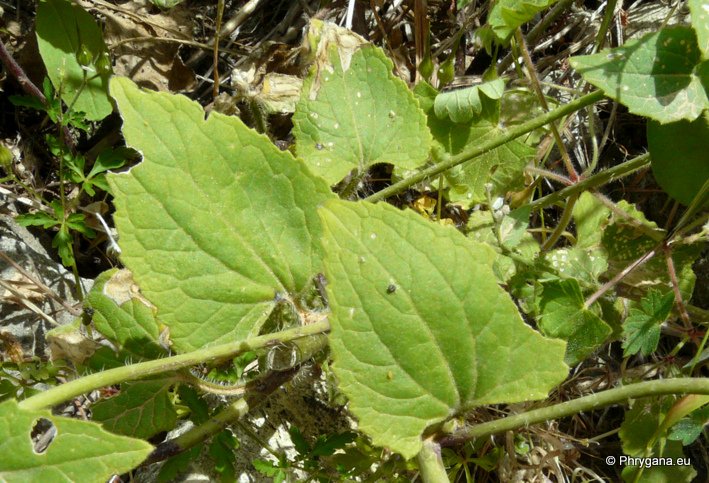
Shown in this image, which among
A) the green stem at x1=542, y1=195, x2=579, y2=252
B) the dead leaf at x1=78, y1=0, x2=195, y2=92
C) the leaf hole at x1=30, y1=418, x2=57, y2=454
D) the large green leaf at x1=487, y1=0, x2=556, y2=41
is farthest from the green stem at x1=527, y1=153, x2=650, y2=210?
the leaf hole at x1=30, y1=418, x2=57, y2=454

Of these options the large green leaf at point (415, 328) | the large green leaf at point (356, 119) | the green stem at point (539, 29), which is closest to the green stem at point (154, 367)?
the large green leaf at point (415, 328)

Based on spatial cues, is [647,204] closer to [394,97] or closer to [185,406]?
[394,97]

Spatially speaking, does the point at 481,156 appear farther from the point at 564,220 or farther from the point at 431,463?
the point at 431,463

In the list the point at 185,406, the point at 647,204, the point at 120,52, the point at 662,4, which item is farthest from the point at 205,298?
the point at 662,4

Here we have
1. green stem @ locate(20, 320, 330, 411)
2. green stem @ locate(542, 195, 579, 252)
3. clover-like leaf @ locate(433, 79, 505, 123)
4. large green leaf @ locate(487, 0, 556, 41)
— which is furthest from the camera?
green stem @ locate(542, 195, 579, 252)

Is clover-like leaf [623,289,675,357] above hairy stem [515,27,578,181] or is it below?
below

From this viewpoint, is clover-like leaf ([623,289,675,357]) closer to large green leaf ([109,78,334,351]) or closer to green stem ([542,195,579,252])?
green stem ([542,195,579,252])
